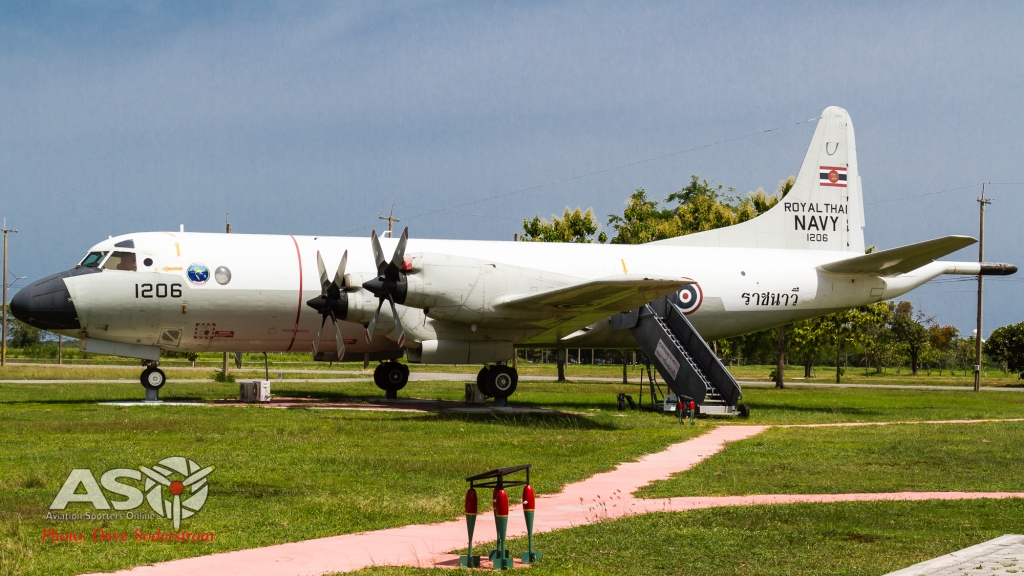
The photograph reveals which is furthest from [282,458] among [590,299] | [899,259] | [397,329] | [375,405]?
[899,259]

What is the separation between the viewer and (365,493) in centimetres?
1305

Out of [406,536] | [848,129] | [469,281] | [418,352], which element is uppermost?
[848,129]

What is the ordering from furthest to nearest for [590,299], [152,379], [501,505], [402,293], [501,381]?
[501,381] < [152,379] < [590,299] < [402,293] < [501,505]

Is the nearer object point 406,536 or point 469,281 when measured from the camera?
point 406,536

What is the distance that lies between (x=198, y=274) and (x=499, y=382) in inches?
343

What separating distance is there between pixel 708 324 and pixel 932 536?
65.7 ft

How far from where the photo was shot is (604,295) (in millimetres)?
23812

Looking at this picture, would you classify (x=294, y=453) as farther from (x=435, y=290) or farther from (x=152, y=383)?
(x=152, y=383)

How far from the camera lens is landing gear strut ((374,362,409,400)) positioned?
31500 mm

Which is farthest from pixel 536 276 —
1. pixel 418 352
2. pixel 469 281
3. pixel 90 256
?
pixel 90 256

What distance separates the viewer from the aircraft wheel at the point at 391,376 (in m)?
31.5

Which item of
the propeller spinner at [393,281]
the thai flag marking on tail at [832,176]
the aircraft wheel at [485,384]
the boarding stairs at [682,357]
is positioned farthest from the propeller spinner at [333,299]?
the thai flag marking on tail at [832,176]

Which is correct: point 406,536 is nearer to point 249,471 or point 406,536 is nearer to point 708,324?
point 249,471

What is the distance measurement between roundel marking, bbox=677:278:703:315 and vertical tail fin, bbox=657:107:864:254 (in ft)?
9.41
